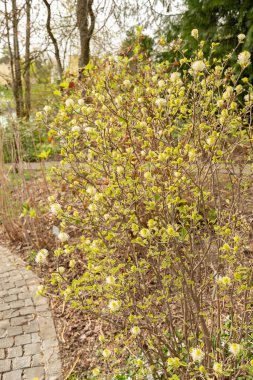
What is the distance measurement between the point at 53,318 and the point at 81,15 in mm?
6443

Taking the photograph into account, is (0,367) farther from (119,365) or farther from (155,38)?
(155,38)

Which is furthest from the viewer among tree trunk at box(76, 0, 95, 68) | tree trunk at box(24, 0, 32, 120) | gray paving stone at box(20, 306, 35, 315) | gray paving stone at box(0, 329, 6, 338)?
tree trunk at box(24, 0, 32, 120)

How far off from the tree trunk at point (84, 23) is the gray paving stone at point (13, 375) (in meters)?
6.67

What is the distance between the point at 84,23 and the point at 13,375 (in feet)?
23.2

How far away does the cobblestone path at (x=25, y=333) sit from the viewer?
112 inches

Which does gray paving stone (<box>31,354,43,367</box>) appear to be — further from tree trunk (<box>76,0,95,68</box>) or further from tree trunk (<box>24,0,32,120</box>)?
tree trunk (<box>24,0,32,120</box>)

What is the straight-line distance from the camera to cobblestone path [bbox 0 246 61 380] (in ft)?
9.34

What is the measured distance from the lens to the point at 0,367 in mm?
2900

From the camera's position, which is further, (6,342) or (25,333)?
(25,333)

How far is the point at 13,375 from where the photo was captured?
2805 millimetres

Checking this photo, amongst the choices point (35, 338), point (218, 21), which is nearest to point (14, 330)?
point (35, 338)

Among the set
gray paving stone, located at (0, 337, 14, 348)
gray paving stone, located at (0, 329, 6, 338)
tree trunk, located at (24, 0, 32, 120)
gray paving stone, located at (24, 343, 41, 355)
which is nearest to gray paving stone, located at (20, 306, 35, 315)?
gray paving stone, located at (0, 329, 6, 338)

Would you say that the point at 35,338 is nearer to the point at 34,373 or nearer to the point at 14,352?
the point at 14,352

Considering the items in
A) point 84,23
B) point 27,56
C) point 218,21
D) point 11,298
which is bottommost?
point 11,298
